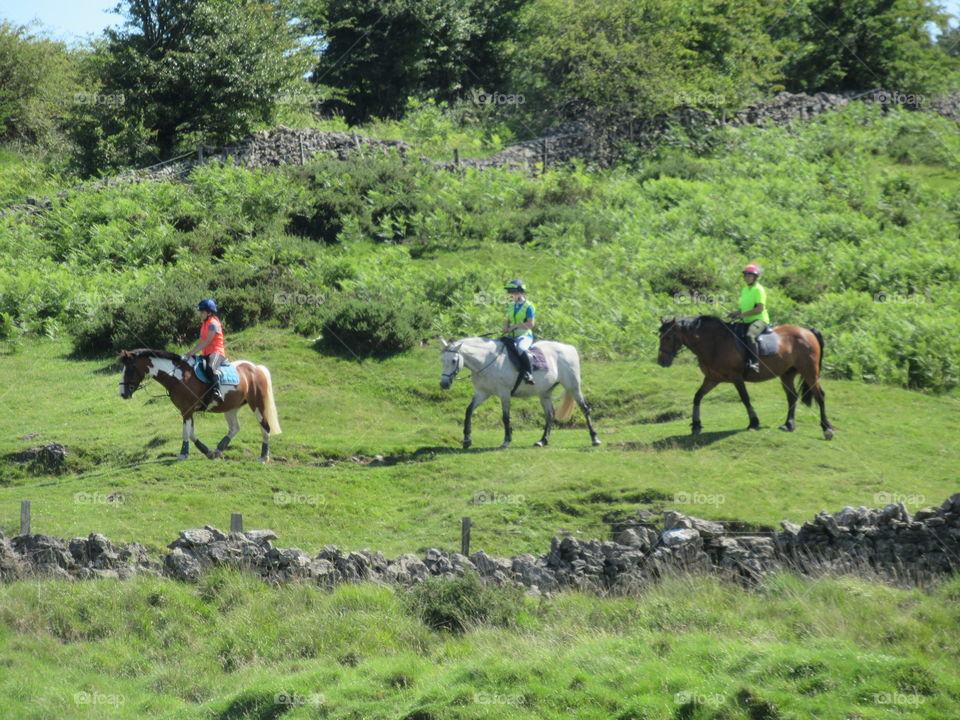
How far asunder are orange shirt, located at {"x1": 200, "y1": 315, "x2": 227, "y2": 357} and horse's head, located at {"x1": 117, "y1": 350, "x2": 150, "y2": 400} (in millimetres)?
1208

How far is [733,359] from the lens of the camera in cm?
2300

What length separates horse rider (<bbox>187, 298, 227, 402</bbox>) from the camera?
21953 mm

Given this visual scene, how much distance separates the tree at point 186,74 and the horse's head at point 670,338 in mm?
27478

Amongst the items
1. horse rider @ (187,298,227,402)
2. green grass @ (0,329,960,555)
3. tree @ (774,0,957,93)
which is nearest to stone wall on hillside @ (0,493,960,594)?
green grass @ (0,329,960,555)

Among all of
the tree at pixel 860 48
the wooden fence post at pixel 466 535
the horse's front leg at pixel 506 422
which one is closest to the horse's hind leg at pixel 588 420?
the horse's front leg at pixel 506 422

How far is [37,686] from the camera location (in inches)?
516

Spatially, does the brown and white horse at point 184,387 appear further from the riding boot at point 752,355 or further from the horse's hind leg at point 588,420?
the riding boot at point 752,355

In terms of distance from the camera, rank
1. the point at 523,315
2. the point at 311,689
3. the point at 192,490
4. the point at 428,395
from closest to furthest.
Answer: the point at 311,689 → the point at 192,490 → the point at 523,315 → the point at 428,395

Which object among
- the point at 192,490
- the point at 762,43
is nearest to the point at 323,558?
the point at 192,490

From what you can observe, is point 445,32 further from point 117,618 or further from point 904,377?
point 117,618

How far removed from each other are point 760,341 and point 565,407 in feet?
14.3

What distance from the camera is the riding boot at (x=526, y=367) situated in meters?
23.2

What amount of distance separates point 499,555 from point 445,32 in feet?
150

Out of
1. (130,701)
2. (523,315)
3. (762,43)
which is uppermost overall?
(762,43)
